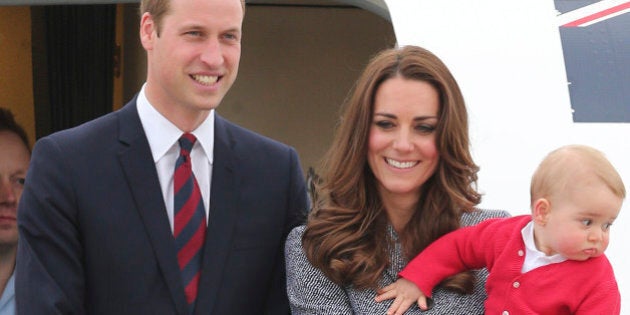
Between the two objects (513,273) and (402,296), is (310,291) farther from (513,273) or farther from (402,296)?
(513,273)

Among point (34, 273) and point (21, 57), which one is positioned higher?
point (21, 57)

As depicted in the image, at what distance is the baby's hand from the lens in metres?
2.48

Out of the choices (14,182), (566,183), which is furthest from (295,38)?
(566,183)

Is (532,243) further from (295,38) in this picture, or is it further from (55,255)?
(295,38)

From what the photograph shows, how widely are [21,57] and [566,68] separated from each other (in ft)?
12.9

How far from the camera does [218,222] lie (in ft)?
8.67

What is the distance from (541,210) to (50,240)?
1140mm

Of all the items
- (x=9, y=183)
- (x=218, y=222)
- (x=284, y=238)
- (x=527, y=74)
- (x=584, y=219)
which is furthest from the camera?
(x=9, y=183)

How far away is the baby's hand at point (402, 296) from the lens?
8.15 feet

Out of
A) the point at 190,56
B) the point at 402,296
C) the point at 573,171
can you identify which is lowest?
the point at 402,296

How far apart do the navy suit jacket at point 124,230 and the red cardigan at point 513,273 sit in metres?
0.44

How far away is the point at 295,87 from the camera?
7051 millimetres

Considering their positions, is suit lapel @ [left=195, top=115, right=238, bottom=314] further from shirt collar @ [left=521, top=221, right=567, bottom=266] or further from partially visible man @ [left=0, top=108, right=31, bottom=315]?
partially visible man @ [left=0, top=108, right=31, bottom=315]

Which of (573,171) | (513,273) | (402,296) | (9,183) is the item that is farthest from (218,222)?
(9,183)
